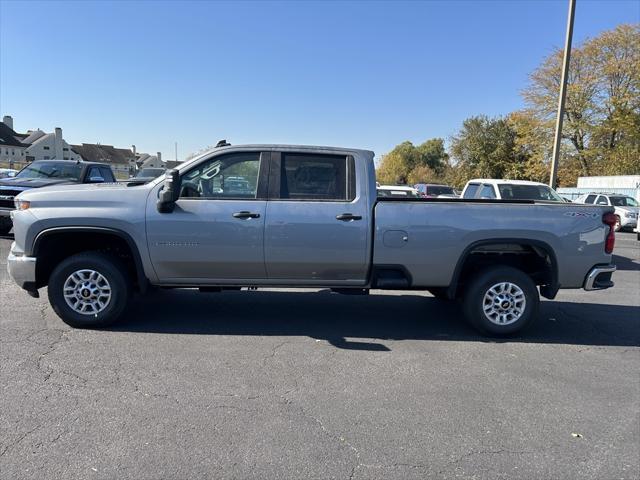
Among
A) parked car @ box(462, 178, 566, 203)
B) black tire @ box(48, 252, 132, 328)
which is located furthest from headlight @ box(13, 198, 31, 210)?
parked car @ box(462, 178, 566, 203)

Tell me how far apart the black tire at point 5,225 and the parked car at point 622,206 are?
811 inches

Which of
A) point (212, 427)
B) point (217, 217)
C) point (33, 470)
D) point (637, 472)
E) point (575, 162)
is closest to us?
point (33, 470)

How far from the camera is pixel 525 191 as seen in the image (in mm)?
11805

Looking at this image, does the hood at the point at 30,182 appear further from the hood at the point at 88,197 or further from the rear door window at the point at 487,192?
the rear door window at the point at 487,192

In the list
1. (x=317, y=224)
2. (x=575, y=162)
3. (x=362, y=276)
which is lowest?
(x=362, y=276)

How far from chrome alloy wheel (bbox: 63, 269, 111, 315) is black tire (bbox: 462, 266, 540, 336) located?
403 cm

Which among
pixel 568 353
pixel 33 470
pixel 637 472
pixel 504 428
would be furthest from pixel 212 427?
pixel 568 353

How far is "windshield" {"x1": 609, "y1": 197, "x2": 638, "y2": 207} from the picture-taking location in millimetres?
21664

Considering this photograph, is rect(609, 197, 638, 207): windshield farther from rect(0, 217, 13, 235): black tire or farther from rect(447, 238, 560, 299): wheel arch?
rect(0, 217, 13, 235): black tire

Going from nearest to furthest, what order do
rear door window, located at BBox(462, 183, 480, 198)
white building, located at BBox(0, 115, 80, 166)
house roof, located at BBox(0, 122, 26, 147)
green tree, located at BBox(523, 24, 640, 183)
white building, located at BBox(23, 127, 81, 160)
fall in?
1. rear door window, located at BBox(462, 183, 480, 198)
2. green tree, located at BBox(523, 24, 640, 183)
3. house roof, located at BBox(0, 122, 26, 147)
4. white building, located at BBox(0, 115, 80, 166)
5. white building, located at BBox(23, 127, 81, 160)

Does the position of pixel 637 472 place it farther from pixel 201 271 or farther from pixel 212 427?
pixel 201 271

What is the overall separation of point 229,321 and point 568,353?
12.4ft

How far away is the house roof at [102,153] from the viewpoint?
321ft

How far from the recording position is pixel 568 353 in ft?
16.5
